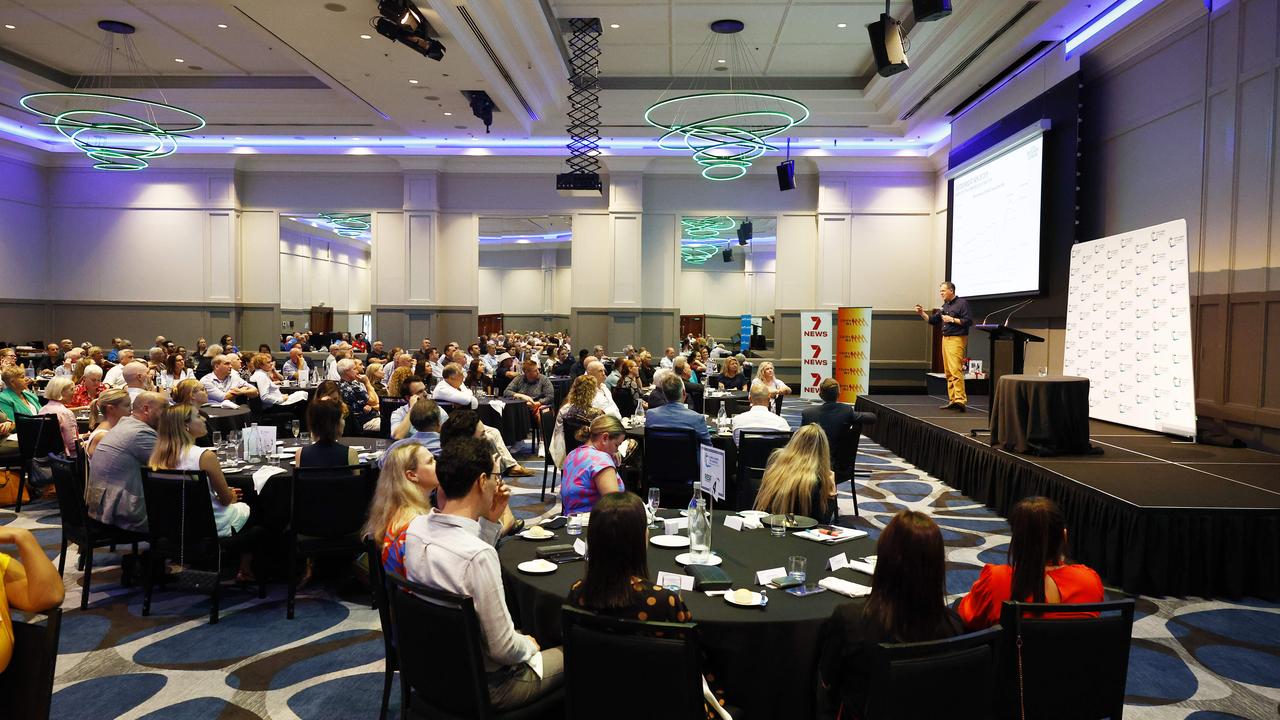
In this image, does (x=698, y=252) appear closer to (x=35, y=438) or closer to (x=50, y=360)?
(x=50, y=360)

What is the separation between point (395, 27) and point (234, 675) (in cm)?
643

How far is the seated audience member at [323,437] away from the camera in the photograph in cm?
441

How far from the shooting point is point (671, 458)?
18.6 feet

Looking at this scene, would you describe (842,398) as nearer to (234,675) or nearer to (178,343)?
(234,675)

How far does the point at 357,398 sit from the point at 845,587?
5812mm

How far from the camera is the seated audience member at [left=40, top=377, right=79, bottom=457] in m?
6.25

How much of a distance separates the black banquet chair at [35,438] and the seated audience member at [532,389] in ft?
14.4

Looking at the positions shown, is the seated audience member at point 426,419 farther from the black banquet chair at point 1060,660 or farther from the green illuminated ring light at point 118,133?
the green illuminated ring light at point 118,133

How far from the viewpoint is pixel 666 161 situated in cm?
1606

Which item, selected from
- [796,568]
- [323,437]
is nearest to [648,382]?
[323,437]

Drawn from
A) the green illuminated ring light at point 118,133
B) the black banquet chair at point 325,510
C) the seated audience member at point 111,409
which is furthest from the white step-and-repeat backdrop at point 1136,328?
the green illuminated ring light at point 118,133

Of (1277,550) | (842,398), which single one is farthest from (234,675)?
(842,398)

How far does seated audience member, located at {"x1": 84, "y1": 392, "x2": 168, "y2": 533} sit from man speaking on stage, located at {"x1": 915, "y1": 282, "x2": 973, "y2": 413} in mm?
7409

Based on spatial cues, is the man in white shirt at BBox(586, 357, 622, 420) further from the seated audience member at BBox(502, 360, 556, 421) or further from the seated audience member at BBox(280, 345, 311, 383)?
the seated audience member at BBox(280, 345, 311, 383)
